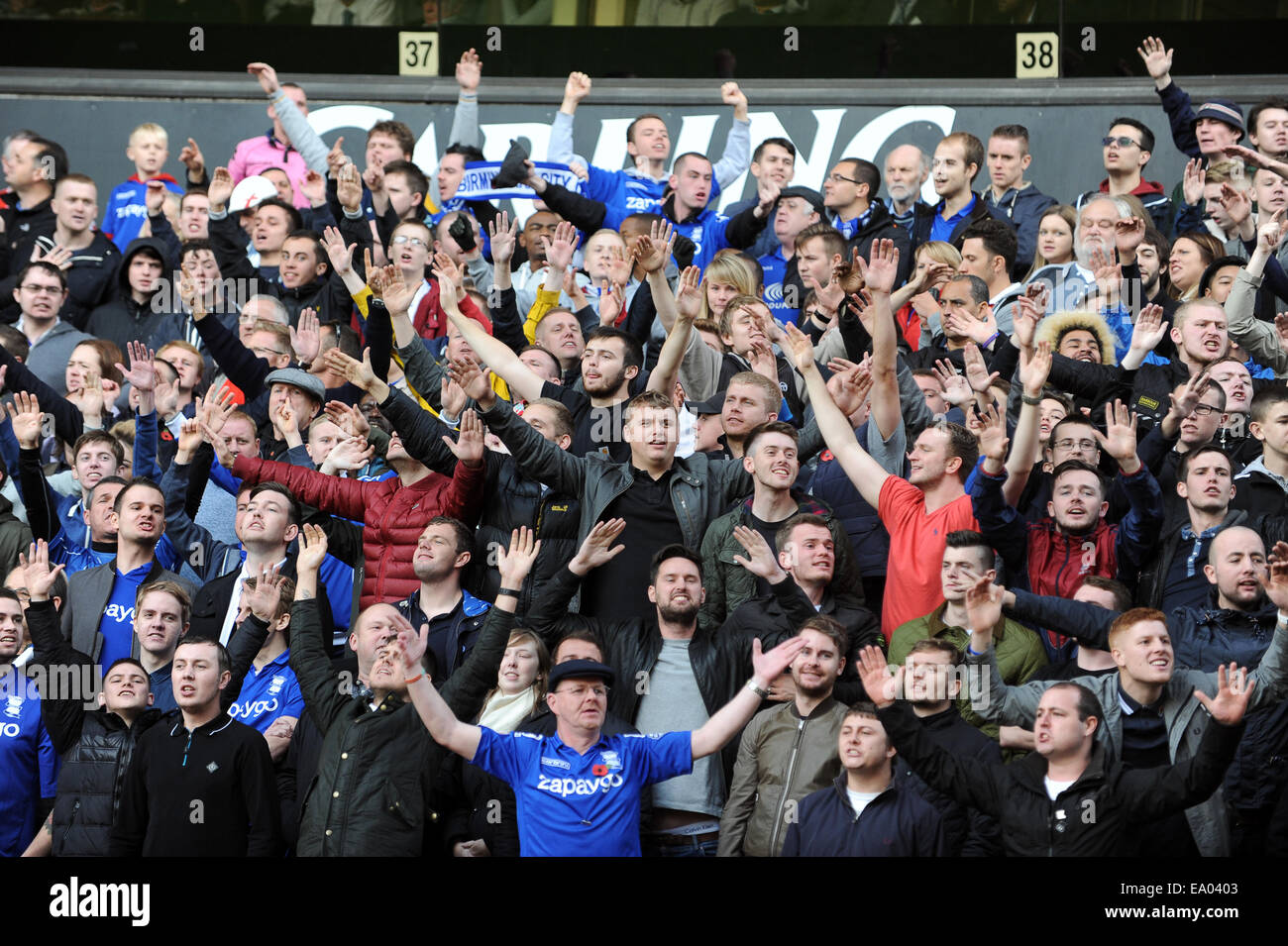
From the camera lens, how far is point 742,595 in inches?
349

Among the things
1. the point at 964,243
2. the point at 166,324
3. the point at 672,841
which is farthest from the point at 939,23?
the point at 672,841

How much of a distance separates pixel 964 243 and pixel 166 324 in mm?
5283

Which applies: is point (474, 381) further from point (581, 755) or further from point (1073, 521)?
point (1073, 521)

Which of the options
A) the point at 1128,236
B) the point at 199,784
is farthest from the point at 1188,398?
the point at 199,784

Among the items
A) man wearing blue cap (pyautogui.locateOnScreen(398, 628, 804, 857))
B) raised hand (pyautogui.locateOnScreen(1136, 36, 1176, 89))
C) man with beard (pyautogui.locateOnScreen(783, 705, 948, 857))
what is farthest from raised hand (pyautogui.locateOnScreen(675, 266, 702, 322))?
raised hand (pyautogui.locateOnScreen(1136, 36, 1176, 89))

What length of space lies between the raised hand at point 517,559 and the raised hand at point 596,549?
21 cm

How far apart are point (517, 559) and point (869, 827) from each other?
194 centimetres

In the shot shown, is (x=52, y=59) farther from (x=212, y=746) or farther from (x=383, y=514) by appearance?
(x=212, y=746)

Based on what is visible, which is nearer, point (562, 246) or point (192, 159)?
point (562, 246)

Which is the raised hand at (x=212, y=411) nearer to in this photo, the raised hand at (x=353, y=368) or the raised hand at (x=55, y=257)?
the raised hand at (x=353, y=368)

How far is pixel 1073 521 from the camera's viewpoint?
890cm

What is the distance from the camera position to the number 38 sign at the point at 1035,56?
16109mm

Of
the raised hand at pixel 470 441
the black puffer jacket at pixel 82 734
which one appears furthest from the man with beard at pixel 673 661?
the black puffer jacket at pixel 82 734

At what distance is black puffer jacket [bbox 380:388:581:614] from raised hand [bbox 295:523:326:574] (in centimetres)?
75
